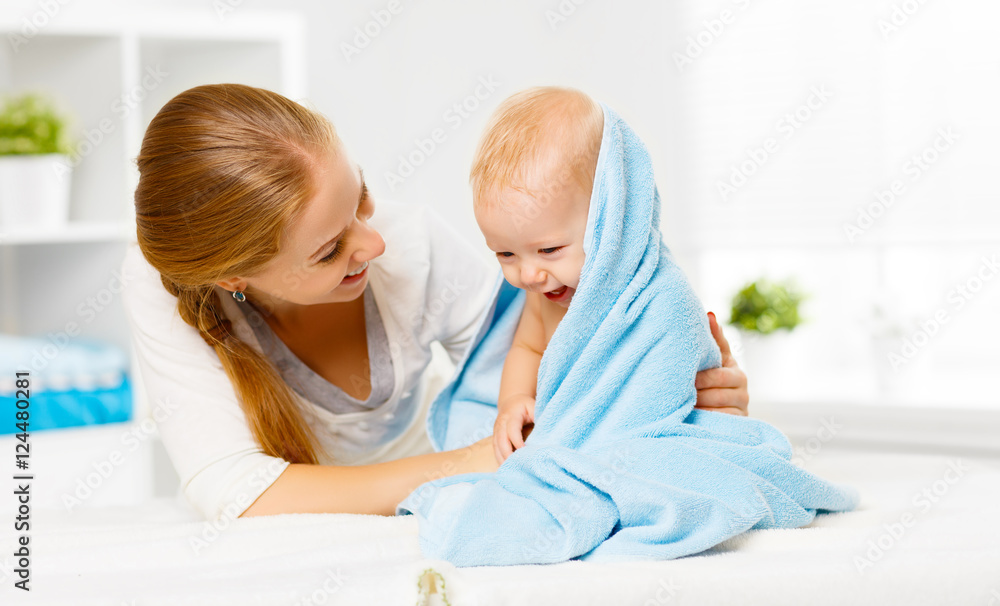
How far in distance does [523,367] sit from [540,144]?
0.34 meters

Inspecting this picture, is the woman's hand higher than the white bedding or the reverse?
higher

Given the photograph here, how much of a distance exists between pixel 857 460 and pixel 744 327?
35.3 inches

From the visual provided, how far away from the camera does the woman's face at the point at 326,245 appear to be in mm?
1156

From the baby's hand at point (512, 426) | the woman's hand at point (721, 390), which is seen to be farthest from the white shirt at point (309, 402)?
the woman's hand at point (721, 390)

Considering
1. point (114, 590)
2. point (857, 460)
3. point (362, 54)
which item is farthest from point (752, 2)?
point (114, 590)

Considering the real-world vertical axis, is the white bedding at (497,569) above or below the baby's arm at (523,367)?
below

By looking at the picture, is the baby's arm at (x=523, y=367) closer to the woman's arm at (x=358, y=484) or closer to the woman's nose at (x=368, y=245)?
the woman's arm at (x=358, y=484)

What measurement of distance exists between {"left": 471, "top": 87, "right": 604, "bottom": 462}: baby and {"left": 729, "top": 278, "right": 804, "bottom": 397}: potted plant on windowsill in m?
1.38

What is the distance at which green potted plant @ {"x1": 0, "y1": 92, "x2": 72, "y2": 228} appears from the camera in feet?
6.82

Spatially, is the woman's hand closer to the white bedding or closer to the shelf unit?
the white bedding

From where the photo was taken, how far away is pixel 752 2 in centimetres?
248

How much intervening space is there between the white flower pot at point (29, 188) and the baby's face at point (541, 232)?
1434 millimetres

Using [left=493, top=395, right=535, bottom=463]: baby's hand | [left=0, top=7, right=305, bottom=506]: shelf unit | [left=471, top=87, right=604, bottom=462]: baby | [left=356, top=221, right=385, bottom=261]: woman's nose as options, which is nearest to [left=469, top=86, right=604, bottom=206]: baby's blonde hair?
[left=471, top=87, right=604, bottom=462]: baby

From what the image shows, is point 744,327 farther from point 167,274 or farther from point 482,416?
point 167,274
